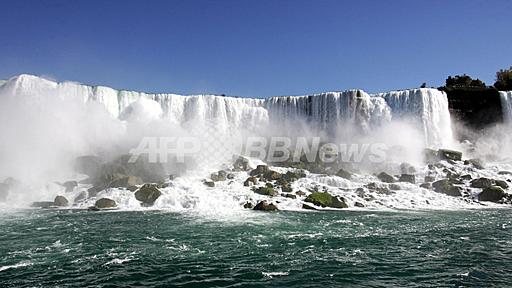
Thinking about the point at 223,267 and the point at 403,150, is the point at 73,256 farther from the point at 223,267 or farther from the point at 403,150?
the point at 403,150

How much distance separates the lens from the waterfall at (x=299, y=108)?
42125 millimetres

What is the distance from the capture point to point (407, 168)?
1417 inches

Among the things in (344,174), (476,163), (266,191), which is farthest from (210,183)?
(476,163)

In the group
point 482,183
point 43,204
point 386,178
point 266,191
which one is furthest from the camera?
point 386,178

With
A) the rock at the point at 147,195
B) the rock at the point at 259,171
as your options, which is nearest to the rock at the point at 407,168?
the rock at the point at 259,171

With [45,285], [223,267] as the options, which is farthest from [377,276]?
[45,285]

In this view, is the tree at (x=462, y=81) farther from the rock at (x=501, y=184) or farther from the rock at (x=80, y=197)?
the rock at (x=80, y=197)

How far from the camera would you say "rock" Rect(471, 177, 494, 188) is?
3125cm

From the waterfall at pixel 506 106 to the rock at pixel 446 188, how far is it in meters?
18.1

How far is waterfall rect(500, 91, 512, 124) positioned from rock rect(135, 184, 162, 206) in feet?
126

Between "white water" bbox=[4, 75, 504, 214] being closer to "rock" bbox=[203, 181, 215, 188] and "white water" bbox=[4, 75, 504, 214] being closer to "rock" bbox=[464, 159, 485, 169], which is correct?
"rock" bbox=[203, 181, 215, 188]

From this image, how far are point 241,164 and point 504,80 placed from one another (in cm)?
4429

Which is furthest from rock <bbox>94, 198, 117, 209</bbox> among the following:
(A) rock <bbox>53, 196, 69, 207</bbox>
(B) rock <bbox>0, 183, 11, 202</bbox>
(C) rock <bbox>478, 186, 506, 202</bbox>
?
(C) rock <bbox>478, 186, 506, 202</bbox>

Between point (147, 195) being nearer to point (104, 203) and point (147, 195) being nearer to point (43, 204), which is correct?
point (104, 203)
